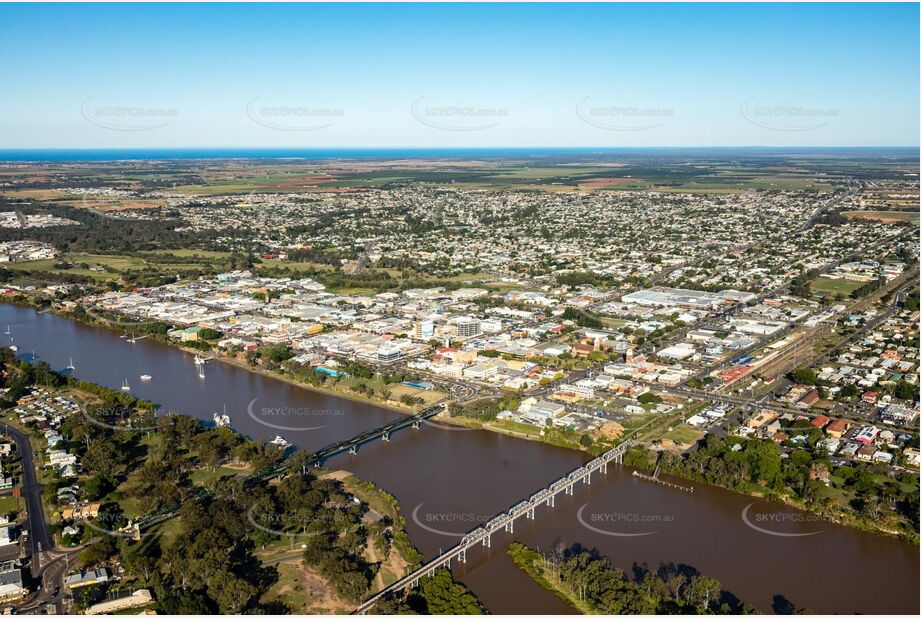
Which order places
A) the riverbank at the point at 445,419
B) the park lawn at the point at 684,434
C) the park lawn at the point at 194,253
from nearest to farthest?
the riverbank at the point at 445,419 → the park lawn at the point at 684,434 → the park lawn at the point at 194,253

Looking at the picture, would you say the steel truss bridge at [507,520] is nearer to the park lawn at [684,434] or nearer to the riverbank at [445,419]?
the riverbank at [445,419]

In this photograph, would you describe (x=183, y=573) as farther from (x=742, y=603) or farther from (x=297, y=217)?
(x=297, y=217)

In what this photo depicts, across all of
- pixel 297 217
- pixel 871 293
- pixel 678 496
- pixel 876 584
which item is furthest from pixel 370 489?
pixel 297 217

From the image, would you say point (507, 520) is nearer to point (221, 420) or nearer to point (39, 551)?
point (39, 551)

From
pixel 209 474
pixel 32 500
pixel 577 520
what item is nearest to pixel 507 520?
pixel 577 520

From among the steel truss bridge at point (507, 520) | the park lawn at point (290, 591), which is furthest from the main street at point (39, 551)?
the steel truss bridge at point (507, 520)
